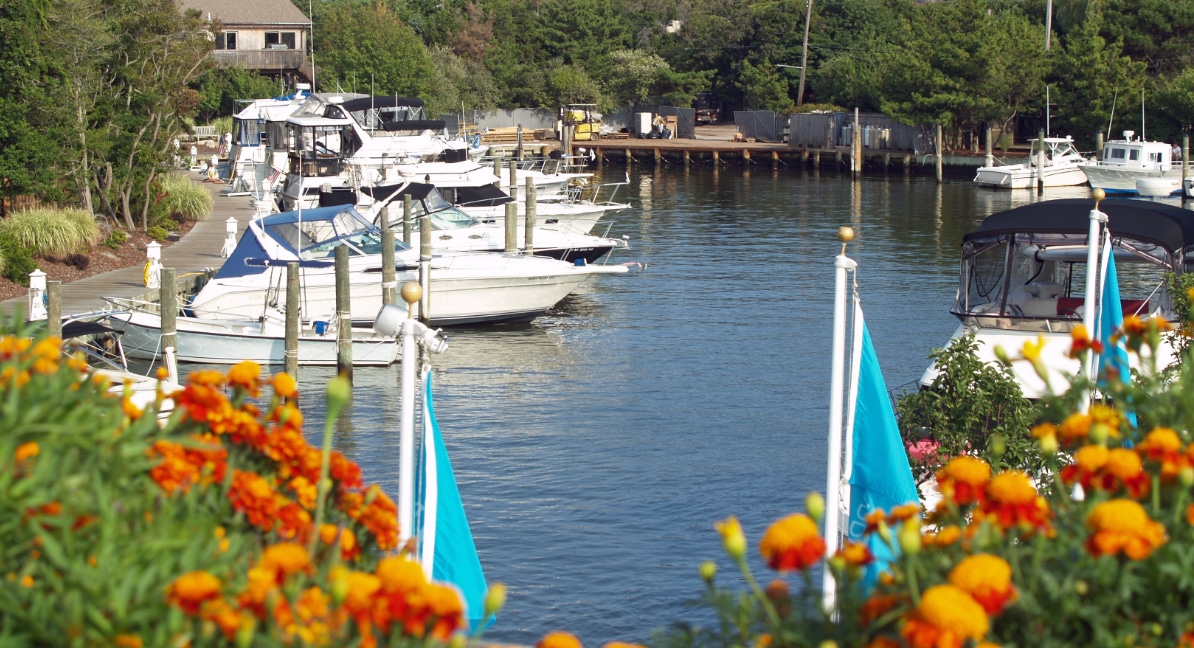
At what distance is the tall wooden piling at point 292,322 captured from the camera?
796 inches

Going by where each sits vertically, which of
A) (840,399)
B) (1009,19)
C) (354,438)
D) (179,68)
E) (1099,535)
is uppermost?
(1009,19)

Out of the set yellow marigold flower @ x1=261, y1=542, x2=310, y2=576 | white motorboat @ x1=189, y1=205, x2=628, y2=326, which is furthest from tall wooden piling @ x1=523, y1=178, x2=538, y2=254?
yellow marigold flower @ x1=261, y1=542, x2=310, y2=576

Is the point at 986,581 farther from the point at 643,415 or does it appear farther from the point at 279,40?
the point at 279,40

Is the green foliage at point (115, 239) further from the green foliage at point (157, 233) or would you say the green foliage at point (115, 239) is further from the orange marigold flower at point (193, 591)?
the orange marigold flower at point (193, 591)

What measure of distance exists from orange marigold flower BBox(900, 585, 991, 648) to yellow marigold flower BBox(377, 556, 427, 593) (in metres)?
1.41

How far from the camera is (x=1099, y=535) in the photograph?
149 inches

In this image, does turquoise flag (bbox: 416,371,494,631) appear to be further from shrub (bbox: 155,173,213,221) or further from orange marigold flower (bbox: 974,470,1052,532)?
A: shrub (bbox: 155,173,213,221)

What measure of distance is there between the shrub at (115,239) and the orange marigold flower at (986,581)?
2982cm

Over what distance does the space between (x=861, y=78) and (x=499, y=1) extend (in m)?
34.9

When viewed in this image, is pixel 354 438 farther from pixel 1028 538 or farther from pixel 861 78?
pixel 861 78

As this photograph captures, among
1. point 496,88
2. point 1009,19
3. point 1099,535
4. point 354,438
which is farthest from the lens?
point 496,88

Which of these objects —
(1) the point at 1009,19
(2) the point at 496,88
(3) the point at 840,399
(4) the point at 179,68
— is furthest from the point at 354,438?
(2) the point at 496,88

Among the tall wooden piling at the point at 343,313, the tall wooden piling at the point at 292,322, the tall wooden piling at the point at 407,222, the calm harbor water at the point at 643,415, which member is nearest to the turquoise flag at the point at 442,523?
the calm harbor water at the point at 643,415

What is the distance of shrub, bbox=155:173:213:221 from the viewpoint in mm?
38344
